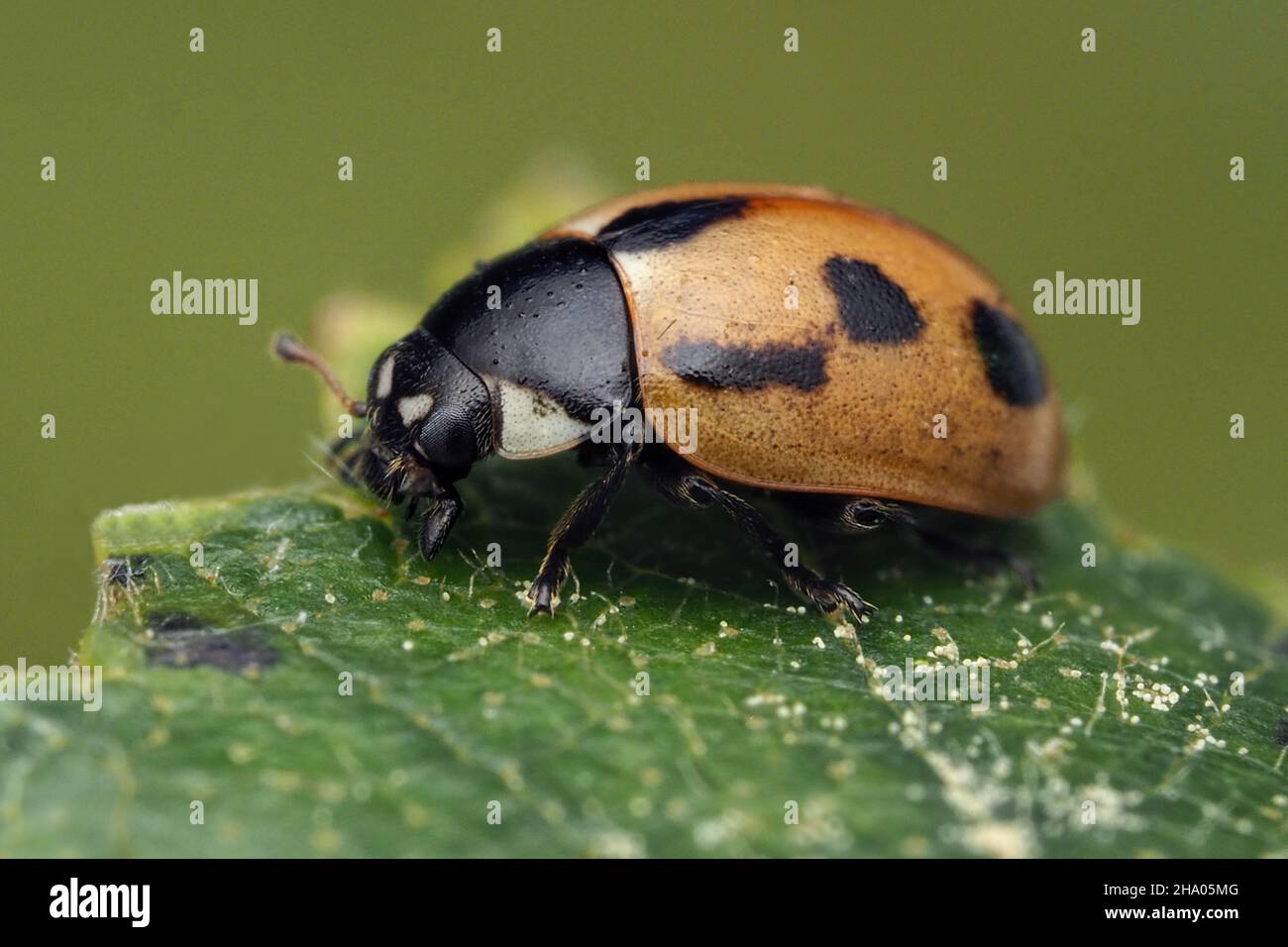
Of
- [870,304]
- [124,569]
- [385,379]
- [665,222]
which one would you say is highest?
[665,222]

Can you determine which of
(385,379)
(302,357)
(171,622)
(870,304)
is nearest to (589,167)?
(302,357)

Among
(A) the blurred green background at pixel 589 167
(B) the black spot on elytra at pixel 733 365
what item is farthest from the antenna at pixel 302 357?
(A) the blurred green background at pixel 589 167

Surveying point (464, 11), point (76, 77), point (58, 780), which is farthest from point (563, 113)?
point (58, 780)

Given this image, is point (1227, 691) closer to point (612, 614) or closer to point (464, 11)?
point (612, 614)

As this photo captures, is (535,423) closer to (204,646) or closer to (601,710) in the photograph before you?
(601,710)

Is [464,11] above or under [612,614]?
above
